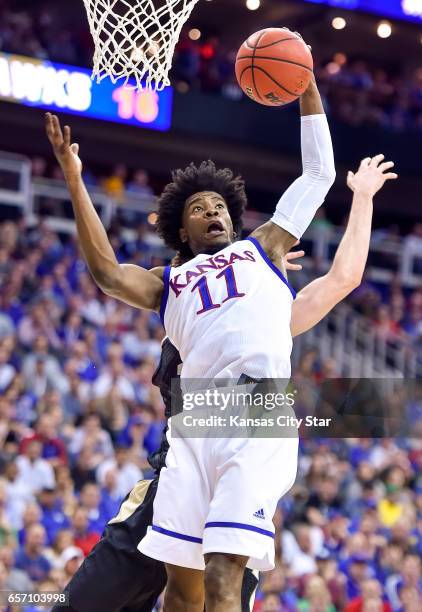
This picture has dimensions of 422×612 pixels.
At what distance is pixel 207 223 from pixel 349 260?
26.9 inches

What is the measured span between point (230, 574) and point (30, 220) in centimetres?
1082

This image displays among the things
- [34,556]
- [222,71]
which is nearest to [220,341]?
[34,556]

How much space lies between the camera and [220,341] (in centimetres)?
414

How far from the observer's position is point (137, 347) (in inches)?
479

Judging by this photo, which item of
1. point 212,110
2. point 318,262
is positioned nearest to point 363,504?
point 318,262

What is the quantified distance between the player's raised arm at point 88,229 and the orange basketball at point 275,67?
1.01m

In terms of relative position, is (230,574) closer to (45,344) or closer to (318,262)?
(45,344)

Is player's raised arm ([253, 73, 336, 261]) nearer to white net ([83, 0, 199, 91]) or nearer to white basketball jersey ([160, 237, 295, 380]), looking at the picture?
white basketball jersey ([160, 237, 295, 380])

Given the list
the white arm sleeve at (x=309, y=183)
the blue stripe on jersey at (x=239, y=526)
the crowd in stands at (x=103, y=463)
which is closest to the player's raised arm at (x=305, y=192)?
the white arm sleeve at (x=309, y=183)

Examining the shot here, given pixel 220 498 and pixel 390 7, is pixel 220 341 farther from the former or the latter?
pixel 390 7

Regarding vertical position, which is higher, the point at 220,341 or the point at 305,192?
the point at 305,192

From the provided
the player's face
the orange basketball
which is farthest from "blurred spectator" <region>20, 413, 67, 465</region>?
the orange basketball

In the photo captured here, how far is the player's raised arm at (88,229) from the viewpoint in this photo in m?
4.01

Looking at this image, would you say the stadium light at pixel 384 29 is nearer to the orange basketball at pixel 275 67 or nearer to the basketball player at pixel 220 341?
the orange basketball at pixel 275 67
